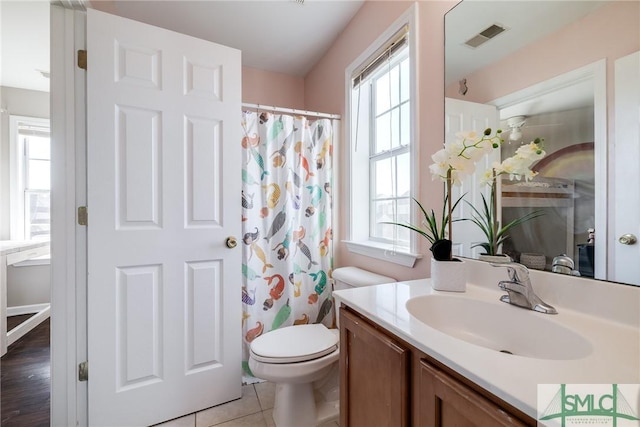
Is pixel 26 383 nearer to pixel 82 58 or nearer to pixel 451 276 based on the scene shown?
pixel 82 58

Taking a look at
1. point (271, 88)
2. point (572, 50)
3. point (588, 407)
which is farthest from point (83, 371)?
point (271, 88)

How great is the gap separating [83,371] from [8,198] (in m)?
2.75

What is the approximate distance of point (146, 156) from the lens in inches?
54.1

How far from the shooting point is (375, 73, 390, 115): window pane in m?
1.74

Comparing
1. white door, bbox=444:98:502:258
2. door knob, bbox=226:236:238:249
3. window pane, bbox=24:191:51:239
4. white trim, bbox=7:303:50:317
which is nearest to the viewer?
white door, bbox=444:98:502:258

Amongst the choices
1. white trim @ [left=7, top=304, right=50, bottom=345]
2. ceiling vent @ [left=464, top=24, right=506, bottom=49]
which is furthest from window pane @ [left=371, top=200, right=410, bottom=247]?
white trim @ [left=7, top=304, right=50, bottom=345]

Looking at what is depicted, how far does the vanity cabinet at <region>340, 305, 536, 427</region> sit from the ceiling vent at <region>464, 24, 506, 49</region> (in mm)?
1148

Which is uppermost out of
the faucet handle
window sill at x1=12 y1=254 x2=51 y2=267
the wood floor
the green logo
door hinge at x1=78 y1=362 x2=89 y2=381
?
the faucet handle

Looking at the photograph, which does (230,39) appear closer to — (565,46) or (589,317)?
(565,46)

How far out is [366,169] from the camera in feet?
6.26

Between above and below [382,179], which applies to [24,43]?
above

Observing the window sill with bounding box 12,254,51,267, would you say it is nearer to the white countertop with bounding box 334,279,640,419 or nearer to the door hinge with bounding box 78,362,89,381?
the door hinge with bounding box 78,362,89,381

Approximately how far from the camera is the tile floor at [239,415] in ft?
4.59

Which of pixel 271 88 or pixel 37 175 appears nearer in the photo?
pixel 271 88
